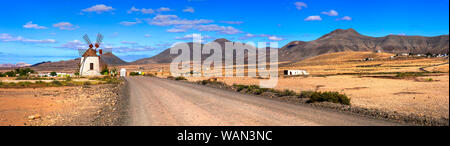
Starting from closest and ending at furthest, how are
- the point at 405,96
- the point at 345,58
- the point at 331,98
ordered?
the point at 331,98
the point at 405,96
the point at 345,58

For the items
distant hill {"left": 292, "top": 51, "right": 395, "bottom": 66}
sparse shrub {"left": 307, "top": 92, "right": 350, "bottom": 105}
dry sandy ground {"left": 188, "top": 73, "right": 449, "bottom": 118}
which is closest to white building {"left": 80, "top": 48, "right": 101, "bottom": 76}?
dry sandy ground {"left": 188, "top": 73, "right": 449, "bottom": 118}

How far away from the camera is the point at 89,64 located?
64062mm

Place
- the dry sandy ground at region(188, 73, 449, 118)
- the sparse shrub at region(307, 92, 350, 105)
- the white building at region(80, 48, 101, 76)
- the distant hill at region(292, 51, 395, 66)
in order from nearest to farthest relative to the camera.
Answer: the dry sandy ground at region(188, 73, 449, 118) < the sparse shrub at region(307, 92, 350, 105) < the white building at region(80, 48, 101, 76) < the distant hill at region(292, 51, 395, 66)

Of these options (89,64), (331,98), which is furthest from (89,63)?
(331,98)

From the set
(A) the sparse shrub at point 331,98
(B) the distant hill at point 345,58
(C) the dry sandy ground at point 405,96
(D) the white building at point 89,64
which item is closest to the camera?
(C) the dry sandy ground at point 405,96

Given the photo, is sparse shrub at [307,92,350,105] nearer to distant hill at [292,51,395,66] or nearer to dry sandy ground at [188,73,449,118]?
dry sandy ground at [188,73,449,118]

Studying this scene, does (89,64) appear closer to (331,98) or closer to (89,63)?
(89,63)

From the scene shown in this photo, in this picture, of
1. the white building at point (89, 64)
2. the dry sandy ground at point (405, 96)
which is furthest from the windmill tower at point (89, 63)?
the dry sandy ground at point (405, 96)

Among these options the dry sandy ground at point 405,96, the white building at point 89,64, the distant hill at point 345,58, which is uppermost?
the distant hill at point 345,58

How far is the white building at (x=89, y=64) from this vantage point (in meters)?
63.5

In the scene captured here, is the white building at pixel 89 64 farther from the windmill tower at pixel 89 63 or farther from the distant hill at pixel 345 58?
the distant hill at pixel 345 58

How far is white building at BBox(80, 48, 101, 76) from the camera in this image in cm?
6353
